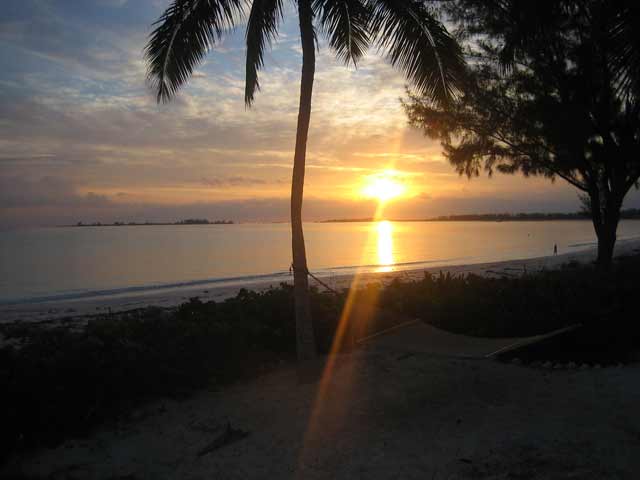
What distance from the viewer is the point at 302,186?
6547 millimetres

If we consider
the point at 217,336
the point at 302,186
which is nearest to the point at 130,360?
the point at 217,336

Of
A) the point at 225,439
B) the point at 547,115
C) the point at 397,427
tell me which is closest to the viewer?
the point at 225,439

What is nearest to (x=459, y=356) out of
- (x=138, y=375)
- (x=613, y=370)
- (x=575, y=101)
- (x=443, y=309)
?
(x=613, y=370)

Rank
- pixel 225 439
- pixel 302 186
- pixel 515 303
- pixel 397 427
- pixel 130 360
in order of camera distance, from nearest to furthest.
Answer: pixel 225 439
pixel 397 427
pixel 130 360
pixel 302 186
pixel 515 303

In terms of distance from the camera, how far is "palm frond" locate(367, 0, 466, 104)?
6285 millimetres

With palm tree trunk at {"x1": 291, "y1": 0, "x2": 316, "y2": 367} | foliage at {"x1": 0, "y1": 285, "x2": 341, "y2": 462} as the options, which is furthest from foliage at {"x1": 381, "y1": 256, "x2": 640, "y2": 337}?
palm tree trunk at {"x1": 291, "y1": 0, "x2": 316, "y2": 367}

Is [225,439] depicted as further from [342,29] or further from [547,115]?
[547,115]

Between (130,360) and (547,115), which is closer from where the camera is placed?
(130,360)

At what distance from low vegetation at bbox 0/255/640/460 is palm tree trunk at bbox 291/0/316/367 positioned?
2.71ft

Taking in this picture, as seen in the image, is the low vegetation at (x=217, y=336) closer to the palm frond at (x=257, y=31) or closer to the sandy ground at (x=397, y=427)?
the sandy ground at (x=397, y=427)

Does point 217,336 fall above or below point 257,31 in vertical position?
below

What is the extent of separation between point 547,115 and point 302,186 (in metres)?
7.25

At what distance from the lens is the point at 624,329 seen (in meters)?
7.88

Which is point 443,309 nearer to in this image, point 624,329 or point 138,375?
point 624,329
